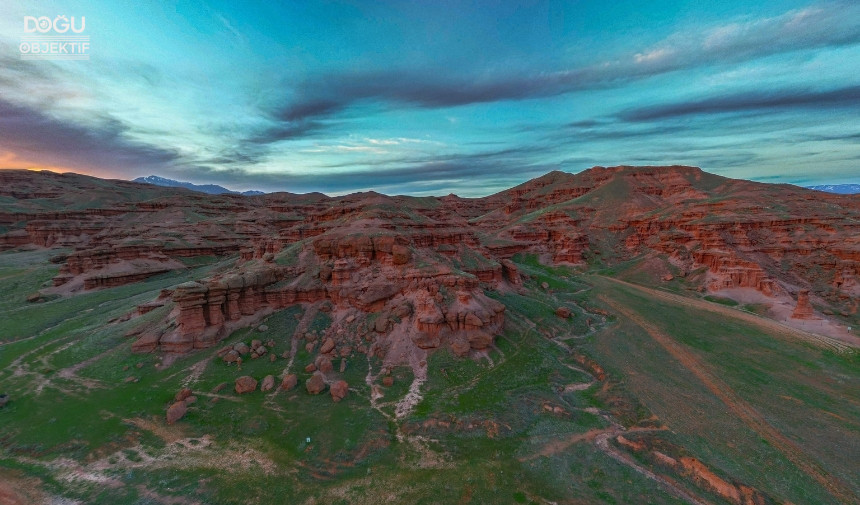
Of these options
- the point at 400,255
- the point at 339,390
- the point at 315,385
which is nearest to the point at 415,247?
the point at 400,255

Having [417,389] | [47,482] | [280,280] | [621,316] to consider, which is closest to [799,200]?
[621,316]

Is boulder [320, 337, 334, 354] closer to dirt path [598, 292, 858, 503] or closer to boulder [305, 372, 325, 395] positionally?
boulder [305, 372, 325, 395]

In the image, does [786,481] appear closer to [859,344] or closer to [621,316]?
[621,316]

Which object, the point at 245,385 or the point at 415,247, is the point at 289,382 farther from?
the point at 415,247

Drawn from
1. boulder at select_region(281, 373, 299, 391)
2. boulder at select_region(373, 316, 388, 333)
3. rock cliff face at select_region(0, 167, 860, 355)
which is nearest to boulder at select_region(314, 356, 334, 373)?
boulder at select_region(281, 373, 299, 391)

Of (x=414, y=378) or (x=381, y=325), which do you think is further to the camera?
(x=381, y=325)

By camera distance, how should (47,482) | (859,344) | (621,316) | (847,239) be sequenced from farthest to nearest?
(847,239) → (621,316) → (859,344) → (47,482)
